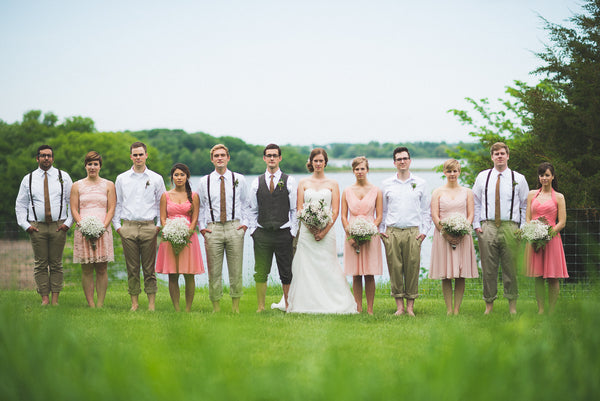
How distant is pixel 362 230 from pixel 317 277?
107 centimetres

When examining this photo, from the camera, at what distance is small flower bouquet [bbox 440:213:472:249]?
8086mm

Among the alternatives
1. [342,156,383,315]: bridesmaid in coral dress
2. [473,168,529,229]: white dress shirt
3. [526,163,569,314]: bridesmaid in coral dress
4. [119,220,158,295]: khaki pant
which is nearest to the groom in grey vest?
[342,156,383,315]: bridesmaid in coral dress

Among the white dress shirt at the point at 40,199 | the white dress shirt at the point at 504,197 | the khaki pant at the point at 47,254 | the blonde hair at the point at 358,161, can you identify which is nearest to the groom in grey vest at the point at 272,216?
the blonde hair at the point at 358,161

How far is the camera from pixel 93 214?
870cm

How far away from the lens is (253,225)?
862cm

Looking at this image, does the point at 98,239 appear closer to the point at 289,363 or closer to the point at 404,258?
the point at 404,258

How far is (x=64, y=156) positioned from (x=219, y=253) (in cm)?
5222

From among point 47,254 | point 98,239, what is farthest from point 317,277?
point 47,254

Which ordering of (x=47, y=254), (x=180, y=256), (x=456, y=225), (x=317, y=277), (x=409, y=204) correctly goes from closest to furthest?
(x=456, y=225)
(x=409, y=204)
(x=180, y=256)
(x=317, y=277)
(x=47, y=254)

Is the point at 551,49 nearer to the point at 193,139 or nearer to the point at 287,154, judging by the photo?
the point at 287,154

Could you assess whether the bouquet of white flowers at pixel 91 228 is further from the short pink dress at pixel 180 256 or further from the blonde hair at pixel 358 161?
the blonde hair at pixel 358 161

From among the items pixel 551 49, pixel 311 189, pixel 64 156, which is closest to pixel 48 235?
pixel 311 189

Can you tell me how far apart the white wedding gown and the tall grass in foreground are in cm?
654

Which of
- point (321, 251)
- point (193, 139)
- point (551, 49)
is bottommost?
point (321, 251)
